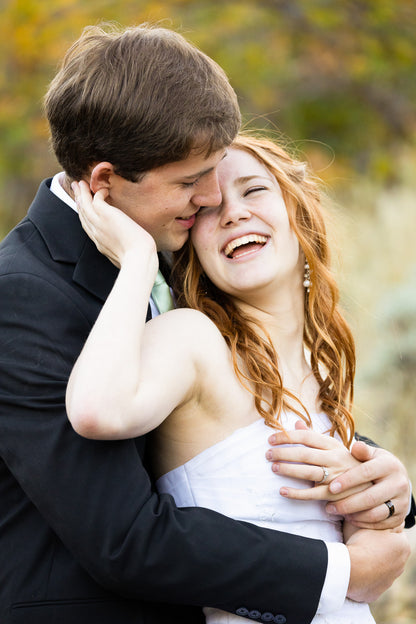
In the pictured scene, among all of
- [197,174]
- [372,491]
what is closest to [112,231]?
[197,174]

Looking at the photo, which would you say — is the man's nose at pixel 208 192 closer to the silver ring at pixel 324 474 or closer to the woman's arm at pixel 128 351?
the woman's arm at pixel 128 351

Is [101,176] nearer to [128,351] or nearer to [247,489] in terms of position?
[128,351]

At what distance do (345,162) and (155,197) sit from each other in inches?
524

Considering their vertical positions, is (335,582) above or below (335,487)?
below

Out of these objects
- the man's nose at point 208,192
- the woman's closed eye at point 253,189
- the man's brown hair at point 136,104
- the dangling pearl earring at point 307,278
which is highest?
the man's brown hair at point 136,104

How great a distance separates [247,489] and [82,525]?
22.4 inches

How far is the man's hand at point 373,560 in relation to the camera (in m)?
2.36

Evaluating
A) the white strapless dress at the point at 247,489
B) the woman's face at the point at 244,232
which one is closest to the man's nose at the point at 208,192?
the woman's face at the point at 244,232

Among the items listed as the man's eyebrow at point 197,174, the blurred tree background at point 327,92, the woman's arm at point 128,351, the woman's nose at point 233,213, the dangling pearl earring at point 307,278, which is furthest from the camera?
the blurred tree background at point 327,92

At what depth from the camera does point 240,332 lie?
2781 millimetres

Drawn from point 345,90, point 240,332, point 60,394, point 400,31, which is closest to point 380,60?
point 400,31

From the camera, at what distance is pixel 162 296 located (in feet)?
9.34

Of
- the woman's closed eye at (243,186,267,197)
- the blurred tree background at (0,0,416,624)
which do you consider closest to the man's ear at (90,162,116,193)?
the woman's closed eye at (243,186,267,197)

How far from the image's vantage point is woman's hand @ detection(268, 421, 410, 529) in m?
2.40
